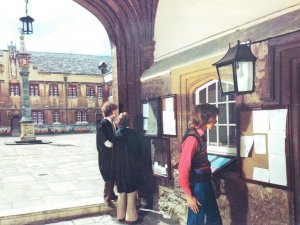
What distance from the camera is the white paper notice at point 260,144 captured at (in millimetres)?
3422

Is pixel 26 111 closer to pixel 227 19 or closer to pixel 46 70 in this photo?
pixel 46 70

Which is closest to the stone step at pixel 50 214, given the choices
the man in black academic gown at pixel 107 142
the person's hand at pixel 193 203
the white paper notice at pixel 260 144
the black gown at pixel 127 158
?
the man in black academic gown at pixel 107 142

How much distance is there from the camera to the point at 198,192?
131 inches

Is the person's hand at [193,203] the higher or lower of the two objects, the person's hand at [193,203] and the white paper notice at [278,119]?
the lower

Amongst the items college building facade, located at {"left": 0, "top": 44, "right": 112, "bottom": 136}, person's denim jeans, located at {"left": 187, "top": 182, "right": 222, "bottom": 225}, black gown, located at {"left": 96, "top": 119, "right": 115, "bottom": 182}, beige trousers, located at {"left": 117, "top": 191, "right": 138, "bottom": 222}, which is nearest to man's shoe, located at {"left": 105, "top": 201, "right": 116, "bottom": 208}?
black gown, located at {"left": 96, "top": 119, "right": 115, "bottom": 182}

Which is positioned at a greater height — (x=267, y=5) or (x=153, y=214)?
(x=267, y=5)

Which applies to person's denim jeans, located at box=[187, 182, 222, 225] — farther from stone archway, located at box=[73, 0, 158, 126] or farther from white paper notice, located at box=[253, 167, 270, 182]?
stone archway, located at box=[73, 0, 158, 126]

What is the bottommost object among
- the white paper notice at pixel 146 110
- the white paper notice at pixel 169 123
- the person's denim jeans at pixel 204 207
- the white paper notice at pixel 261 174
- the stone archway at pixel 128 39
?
the person's denim jeans at pixel 204 207

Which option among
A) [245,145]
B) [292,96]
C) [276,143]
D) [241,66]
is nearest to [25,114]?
[245,145]

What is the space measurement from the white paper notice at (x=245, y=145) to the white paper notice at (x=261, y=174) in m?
0.21

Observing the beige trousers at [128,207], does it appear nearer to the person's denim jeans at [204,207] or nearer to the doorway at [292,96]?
the person's denim jeans at [204,207]

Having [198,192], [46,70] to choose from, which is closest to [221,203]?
[198,192]

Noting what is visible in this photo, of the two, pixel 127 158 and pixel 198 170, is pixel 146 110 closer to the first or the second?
pixel 127 158

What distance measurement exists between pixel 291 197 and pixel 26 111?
889 inches
